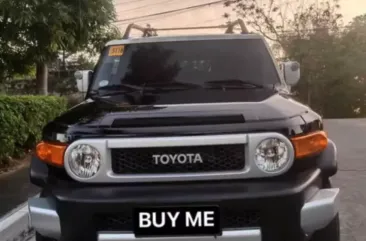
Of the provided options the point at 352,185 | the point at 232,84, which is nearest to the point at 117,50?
the point at 232,84

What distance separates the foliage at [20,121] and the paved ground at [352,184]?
14.8 ft

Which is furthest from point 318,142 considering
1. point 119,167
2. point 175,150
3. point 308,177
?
point 119,167

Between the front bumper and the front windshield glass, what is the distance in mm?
1453

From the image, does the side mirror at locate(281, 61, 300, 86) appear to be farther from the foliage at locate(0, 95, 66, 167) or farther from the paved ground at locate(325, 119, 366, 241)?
the foliage at locate(0, 95, 66, 167)

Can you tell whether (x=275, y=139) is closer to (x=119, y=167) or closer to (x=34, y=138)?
(x=119, y=167)

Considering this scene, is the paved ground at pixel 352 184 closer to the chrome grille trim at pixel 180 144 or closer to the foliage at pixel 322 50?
the chrome grille trim at pixel 180 144

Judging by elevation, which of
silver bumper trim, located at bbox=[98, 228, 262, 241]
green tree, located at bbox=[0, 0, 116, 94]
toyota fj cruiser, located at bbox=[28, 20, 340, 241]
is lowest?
silver bumper trim, located at bbox=[98, 228, 262, 241]

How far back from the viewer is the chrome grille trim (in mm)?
3229

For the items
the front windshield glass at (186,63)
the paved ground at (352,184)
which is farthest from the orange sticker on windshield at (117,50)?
the paved ground at (352,184)

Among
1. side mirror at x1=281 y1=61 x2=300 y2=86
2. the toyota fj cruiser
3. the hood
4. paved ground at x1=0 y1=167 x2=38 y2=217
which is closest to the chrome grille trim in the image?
the toyota fj cruiser

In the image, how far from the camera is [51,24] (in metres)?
9.84

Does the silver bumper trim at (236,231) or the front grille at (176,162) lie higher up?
the front grille at (176,162)

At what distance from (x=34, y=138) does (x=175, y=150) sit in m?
6.85

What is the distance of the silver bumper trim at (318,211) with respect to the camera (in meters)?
3.22
